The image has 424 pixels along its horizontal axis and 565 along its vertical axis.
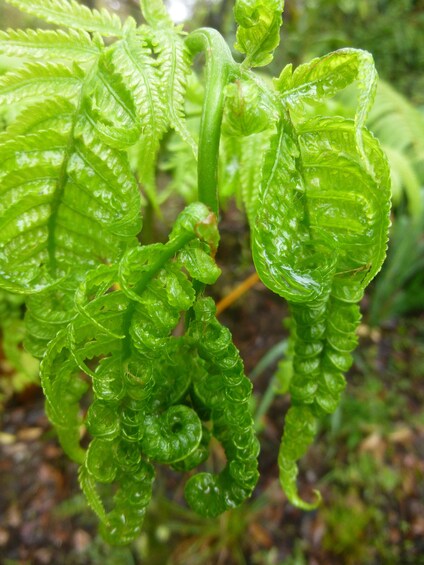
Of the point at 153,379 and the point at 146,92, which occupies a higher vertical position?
the point at 146,92

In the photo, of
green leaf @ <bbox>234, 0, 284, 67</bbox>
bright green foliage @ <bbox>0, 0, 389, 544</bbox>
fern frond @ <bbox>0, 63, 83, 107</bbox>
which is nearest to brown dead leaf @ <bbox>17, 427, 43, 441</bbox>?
bright green foliage @ <bbox>0, 0, 389, 544</bbox>

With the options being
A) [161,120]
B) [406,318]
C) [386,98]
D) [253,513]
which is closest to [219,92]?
[161,120]

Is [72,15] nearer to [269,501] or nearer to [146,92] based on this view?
[146,92]

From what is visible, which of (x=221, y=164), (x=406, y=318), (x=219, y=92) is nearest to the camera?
(x=219, y=92)

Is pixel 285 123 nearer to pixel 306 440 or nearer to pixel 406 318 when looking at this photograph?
pixel 306 440

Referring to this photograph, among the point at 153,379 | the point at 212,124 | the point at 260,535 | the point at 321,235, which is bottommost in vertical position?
the point at 260,535

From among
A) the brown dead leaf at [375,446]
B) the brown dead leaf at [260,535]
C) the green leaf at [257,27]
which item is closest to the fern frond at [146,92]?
the green leaf at [257,27]

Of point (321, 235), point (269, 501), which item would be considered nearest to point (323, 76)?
point (321, 235)
